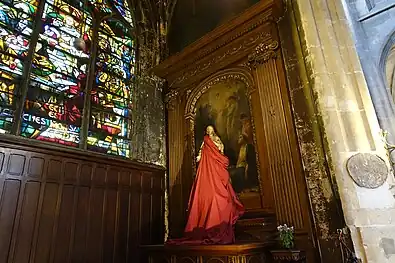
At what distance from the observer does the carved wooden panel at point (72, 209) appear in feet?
13.8

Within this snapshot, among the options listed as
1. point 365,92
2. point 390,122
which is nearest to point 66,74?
point 365,92

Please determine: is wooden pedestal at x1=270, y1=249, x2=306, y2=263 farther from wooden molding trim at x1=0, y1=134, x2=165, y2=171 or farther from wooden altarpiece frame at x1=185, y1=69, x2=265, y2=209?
wooden molding trim at x1=0, y1=134, x2=165, y2=171

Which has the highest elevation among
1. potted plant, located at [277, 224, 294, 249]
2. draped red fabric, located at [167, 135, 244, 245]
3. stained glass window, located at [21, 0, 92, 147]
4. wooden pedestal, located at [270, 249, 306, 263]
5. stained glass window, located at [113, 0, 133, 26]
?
stained glass window, located at [113, 0, 133, 26]

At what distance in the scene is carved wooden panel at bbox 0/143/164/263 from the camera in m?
4.21

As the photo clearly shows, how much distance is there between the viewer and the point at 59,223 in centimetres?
462

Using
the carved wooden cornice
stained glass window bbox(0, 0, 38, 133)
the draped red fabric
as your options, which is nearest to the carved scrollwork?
the carved wooden cornice

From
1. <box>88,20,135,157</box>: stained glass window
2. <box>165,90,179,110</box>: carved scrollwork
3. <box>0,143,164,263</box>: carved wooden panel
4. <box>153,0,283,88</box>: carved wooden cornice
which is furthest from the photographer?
<box>165,90,179,110</box>: carved scrollwork

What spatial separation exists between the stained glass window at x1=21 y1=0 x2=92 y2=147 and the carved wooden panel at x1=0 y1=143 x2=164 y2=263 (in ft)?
1.93

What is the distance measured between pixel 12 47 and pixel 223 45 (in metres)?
4.36

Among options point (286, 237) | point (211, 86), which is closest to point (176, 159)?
point (211, 86)

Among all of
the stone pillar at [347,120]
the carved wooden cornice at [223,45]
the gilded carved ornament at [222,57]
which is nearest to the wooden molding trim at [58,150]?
the gilded carved ornament at [222,57]

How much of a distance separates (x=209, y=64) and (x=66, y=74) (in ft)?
10.7

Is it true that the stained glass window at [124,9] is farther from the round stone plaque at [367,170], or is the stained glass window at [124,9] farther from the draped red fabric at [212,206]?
the round stone plaque at [367,170]

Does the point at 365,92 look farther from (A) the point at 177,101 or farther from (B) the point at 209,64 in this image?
(A) the point at 177,101
